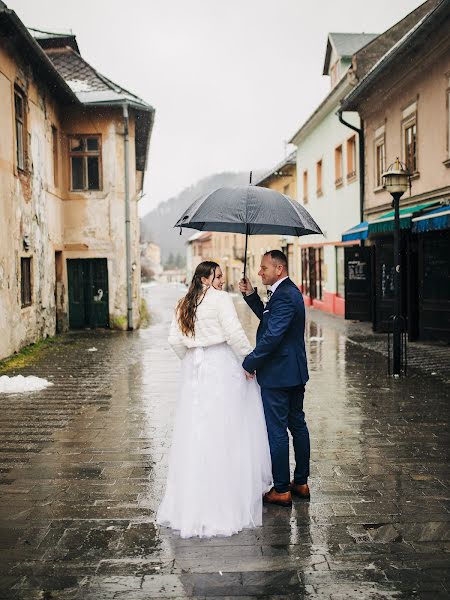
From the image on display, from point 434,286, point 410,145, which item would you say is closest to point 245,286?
point 434,286

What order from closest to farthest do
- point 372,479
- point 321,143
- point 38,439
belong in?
point 372,479
point 38,439
point 321,143

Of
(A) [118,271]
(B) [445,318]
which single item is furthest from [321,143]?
(B) [445,318]

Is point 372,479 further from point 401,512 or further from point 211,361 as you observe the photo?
point 211,361

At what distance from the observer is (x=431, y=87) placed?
1390 centimetres

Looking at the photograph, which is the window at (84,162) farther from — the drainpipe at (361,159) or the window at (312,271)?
the window at (312,271)

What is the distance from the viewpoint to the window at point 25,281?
46.9ft

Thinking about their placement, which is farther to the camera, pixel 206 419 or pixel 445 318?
pixel 445 318

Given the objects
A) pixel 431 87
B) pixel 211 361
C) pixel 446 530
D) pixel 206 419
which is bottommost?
pixel 446 530

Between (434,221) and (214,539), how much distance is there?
8.81 metres

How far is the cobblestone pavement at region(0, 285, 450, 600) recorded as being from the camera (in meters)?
3.55

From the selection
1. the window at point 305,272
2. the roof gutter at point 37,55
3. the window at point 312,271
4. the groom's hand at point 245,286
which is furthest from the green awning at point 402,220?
the window at point 305,272

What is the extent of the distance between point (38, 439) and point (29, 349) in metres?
7.56

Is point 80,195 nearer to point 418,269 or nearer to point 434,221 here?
point 418,269

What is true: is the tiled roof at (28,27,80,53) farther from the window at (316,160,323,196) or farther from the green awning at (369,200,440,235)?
the green awning at (369,200,440,235)
